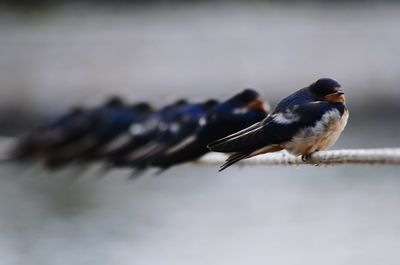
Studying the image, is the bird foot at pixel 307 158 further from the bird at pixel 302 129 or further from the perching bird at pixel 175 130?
the perching bird at pixel 175 130

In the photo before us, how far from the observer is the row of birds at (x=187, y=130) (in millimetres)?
3727

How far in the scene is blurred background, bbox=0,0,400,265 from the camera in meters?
8.10

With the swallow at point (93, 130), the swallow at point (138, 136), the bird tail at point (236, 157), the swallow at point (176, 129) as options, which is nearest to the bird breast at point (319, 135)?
the bird tail at point (236, 157)

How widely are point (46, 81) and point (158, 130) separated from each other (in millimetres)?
10923

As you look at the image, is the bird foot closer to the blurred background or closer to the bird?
the bird

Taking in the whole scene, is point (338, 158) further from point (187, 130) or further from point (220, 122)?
point (187, 130)

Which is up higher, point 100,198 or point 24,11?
point 24,11

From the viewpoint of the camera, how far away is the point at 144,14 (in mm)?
18656

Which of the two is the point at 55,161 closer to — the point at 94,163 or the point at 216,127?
the point at 94,163

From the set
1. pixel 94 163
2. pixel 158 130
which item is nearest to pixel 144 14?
pixel 94 163

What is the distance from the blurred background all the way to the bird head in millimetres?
3781

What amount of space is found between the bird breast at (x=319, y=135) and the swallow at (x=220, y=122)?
0.50 meters

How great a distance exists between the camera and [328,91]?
3.74 meters

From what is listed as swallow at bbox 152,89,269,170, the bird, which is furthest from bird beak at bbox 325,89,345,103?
swallow at bbox 152,89,269,170
